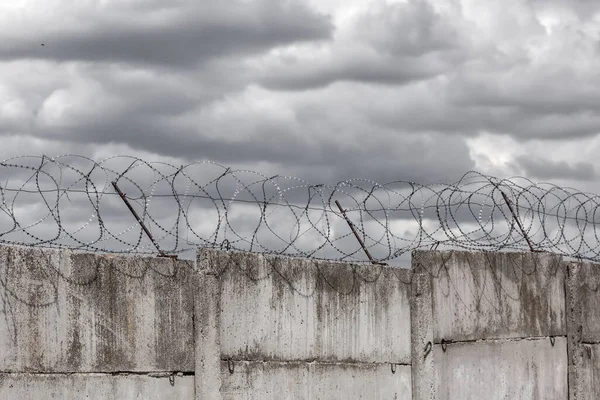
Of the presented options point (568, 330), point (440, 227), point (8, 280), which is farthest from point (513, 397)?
point (8, 280)

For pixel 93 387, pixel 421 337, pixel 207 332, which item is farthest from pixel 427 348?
pixel 93 387

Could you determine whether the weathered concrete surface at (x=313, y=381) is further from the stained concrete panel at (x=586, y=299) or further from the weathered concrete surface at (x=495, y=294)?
the stained concrete panel at (x=586, y=299)

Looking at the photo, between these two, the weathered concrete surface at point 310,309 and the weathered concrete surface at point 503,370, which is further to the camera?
the weathered concrete surface at point 503,370

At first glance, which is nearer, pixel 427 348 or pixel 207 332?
pixel 207 332

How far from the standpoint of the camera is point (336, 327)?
1116 centimetres

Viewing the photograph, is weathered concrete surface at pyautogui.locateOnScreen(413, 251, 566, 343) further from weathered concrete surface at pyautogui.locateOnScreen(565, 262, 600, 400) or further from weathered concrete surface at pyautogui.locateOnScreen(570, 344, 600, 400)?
weathered concrete surface at pyautogui.locateOnScreen(570, 344, 600, 400)

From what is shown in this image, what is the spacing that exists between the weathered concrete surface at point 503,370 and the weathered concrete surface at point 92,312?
3658mm

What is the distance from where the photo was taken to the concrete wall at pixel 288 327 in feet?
29.8

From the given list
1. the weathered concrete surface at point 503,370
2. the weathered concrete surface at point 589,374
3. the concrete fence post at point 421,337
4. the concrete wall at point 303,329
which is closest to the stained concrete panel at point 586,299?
the weathered concrete surface at point 589,374

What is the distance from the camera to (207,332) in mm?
9938

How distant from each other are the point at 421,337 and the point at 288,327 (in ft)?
6.24

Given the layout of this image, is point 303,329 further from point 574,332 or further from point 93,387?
point 574,332

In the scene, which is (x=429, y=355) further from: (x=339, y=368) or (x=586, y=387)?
(x=586, y=387)

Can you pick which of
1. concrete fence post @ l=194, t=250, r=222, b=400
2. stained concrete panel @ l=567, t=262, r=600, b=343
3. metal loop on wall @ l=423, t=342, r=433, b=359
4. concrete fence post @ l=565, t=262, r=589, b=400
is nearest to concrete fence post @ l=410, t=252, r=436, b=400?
metal loop on wall @ l=423, t=342, r=433, b=359
